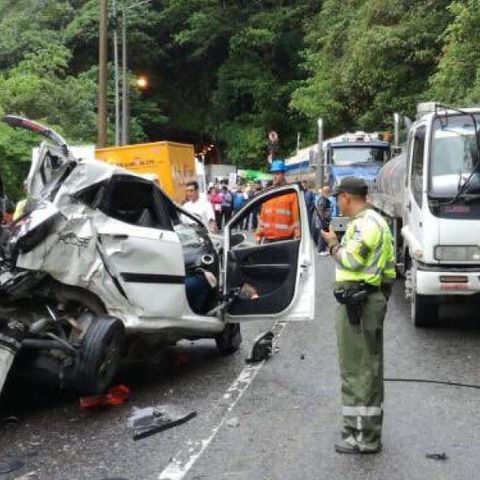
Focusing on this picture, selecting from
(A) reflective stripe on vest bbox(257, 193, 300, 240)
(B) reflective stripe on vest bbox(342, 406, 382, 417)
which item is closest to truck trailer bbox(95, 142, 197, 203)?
(A) reflective stripe on vest bbox(257, 193, 300, 240)

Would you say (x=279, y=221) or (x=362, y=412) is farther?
(x=279, y=221)

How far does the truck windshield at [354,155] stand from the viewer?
2302 centimetres

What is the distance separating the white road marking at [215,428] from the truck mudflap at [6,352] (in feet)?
4.06

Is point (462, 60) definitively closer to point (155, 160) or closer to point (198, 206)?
point (155, 160)

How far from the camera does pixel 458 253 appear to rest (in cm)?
853

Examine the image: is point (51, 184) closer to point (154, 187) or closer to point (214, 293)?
point (154, 187)

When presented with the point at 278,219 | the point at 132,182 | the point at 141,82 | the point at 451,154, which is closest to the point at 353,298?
the point at 132,182

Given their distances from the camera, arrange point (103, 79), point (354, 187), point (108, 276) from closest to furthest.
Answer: point (354, 187) < point (108, 276) < point (103, 79)

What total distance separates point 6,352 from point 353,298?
2.25 m

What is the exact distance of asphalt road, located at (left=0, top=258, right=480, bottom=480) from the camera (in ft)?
16.7

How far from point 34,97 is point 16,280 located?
22398mm

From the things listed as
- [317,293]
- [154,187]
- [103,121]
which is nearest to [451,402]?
[154,187]

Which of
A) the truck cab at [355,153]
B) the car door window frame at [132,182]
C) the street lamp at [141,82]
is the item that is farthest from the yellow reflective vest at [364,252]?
the street lamp at [141,82]

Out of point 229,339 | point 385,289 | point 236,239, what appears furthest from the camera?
point 229,339
